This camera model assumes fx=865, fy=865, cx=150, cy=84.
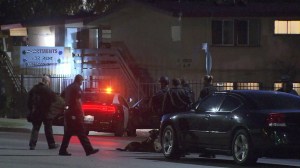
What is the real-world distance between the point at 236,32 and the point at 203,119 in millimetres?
22076

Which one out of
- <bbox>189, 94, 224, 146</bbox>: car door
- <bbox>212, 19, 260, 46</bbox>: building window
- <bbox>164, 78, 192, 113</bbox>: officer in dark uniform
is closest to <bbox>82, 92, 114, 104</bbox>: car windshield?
<bbox>164, 78, 192, 113</bbox>: officer in dark uniform

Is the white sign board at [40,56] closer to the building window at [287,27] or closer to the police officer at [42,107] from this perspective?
the building window at [287,27]

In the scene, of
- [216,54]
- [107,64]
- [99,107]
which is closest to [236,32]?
[216,54]

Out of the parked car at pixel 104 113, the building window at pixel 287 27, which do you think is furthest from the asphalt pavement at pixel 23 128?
the building window at pixel 287 27

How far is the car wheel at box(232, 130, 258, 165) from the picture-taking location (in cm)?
1569

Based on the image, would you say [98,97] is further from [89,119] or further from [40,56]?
[40,56]

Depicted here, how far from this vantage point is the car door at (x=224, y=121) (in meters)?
16.3

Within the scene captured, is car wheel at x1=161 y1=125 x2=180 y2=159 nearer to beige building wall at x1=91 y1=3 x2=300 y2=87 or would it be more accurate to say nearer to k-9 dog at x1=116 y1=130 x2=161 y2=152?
k-9 dog at x1=116 y1=130 x2=161 y2=152

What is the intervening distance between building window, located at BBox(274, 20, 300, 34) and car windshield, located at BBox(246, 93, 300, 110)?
74.1 feet

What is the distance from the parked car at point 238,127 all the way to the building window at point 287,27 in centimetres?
2152

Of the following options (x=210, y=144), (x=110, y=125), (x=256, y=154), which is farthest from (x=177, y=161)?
(x=110, y=125)

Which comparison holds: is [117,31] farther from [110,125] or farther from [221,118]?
[221,118]

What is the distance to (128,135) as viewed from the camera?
90.7ft

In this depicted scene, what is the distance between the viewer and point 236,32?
38750mm
